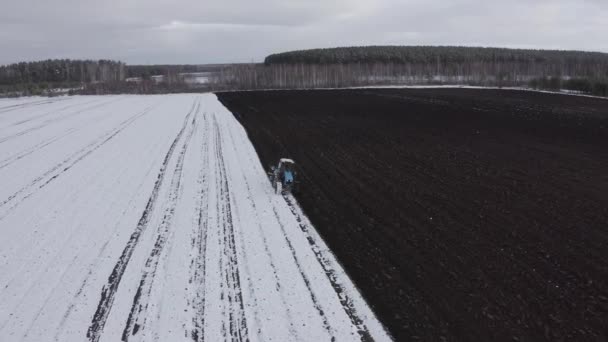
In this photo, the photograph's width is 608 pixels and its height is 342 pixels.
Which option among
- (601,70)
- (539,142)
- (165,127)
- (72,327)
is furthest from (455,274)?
(601,70)

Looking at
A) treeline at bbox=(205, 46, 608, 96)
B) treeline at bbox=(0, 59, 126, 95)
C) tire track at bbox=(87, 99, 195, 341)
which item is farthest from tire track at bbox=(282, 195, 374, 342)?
treeline at bbox=(0, 59, 126, 95)

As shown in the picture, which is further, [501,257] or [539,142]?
[539,142]

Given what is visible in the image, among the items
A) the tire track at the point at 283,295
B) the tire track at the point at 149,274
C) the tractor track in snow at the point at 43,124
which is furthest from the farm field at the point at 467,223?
the tractor track in snow at the point at 43,124

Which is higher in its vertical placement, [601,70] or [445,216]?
[601,70]

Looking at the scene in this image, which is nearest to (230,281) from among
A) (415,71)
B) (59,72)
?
(415,71)

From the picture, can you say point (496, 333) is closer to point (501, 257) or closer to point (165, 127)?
point (501, 257)
